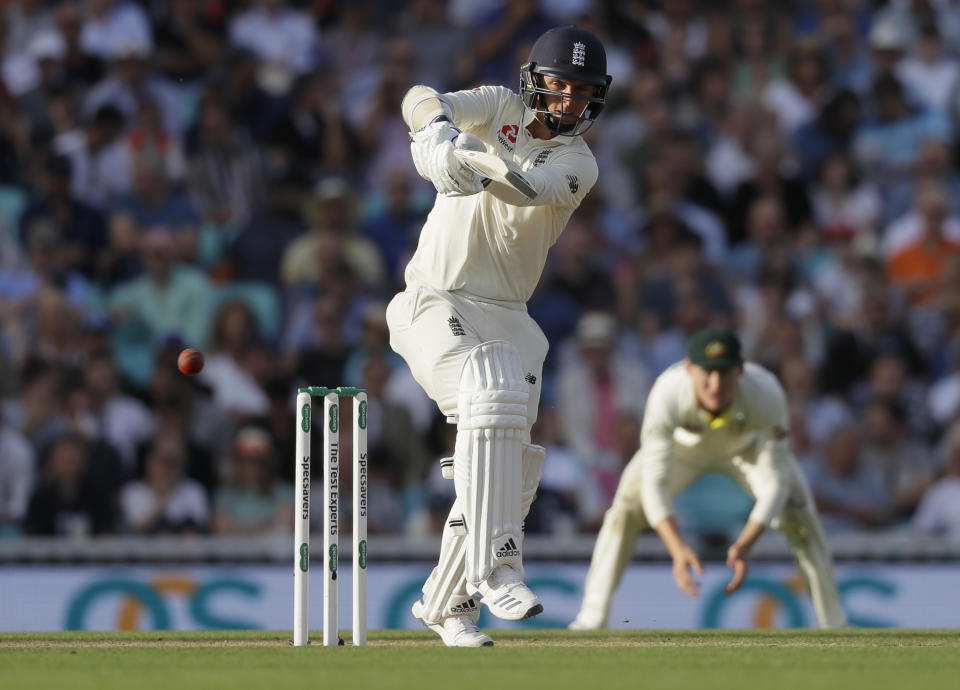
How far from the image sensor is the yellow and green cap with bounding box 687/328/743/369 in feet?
24.0

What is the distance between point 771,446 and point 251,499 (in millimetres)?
3216

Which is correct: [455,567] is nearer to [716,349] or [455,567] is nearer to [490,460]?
[490,460]

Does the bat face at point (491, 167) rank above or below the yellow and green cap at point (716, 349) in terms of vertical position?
above

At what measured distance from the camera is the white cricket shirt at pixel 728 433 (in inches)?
298

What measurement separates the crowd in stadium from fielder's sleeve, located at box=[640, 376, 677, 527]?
6.16 ft

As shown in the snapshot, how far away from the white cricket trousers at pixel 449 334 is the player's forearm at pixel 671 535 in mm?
1514

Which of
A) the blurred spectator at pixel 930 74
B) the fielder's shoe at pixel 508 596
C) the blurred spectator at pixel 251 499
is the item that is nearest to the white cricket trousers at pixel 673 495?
the blurred spectator at pixel 251 499

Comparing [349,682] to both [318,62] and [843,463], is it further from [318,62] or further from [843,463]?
[318,62]

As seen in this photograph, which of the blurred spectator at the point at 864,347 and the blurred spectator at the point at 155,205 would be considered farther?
the blurred spectator at the point at 155,205

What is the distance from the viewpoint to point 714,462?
811cm

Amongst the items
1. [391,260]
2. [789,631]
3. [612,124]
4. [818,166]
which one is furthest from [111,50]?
[789,631]

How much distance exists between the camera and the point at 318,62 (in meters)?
12.1

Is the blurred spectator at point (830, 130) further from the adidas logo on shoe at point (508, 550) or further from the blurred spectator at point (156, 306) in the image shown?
the adidas logo on shoe at point (508, 550)

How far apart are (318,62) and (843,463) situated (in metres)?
4.99
